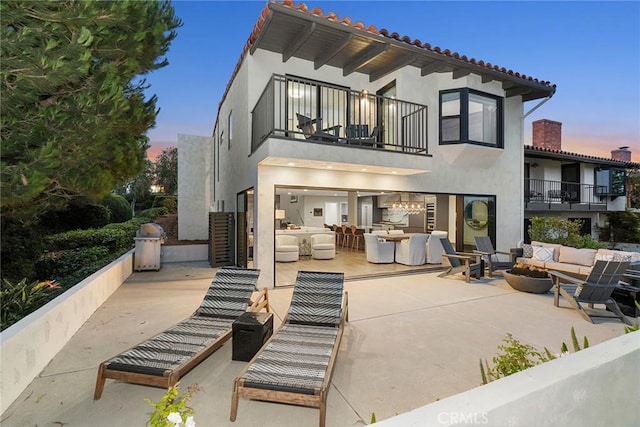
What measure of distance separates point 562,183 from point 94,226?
2252cm

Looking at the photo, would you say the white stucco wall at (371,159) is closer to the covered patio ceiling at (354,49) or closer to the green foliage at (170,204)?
the covered patio ceiling at (354,49)

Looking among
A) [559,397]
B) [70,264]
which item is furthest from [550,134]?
[70,264]

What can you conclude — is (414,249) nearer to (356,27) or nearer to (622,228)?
(356,27)

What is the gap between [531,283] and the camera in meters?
6.75

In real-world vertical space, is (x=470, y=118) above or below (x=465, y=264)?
above

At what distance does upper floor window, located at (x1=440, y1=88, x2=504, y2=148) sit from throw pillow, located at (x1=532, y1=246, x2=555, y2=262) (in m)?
3.56

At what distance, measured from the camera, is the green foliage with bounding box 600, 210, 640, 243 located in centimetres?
1603

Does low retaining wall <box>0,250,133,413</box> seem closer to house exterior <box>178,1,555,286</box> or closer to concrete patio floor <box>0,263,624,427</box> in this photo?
concrete patio floor <box>0,263,624,427</box>

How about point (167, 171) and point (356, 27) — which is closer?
point (356, 27)

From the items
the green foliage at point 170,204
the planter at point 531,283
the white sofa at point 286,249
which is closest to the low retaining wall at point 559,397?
the planter at point 531,283

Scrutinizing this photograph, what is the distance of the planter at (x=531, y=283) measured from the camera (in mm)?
6668

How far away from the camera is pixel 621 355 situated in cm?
205

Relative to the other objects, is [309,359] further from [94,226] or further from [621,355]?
[94,226]

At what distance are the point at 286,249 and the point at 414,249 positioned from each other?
4546mm
